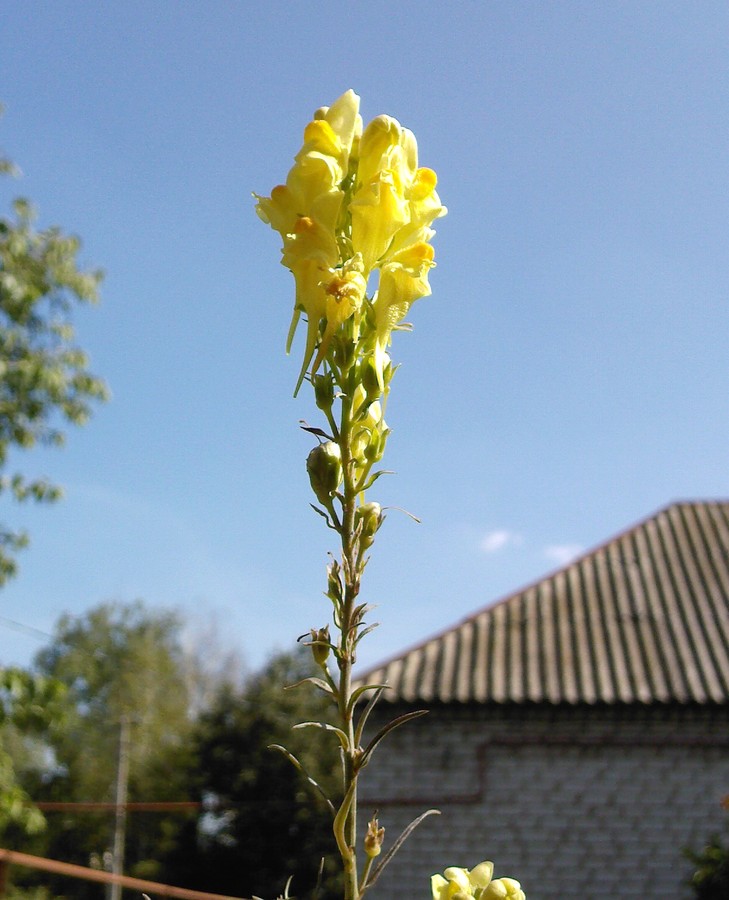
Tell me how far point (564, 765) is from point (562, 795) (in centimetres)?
32

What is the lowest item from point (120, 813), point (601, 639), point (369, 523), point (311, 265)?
point (120, 813)

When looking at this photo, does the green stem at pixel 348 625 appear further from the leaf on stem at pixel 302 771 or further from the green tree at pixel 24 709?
the green tree at pixel 24 709

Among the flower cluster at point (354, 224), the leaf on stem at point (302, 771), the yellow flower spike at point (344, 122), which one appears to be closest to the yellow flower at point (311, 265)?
the flower cluster at point (354, 224)

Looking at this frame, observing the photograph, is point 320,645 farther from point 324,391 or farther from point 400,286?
point 400,286

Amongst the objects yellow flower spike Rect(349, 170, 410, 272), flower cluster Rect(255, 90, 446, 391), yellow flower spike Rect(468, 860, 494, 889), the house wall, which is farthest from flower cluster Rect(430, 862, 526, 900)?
the house wall

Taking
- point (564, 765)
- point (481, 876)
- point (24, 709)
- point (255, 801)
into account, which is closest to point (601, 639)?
point (564, 765)

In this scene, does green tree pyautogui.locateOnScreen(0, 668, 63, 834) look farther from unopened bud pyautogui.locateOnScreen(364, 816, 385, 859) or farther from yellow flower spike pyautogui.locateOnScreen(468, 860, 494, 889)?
unopened bud pyautogui.locateOnScreen(364, 816, 385, 859)

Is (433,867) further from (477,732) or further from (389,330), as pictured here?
(389,330)

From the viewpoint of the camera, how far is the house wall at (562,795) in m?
10.2

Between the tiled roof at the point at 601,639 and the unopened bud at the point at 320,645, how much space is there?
9684 millimetres

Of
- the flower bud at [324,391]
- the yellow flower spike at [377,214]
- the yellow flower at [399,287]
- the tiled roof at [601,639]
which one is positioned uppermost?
the tiled roof at [601,639]

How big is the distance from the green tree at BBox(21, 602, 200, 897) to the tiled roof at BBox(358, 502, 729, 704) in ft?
73.8

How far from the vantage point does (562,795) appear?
10.4m

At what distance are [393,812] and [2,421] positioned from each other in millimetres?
5971
